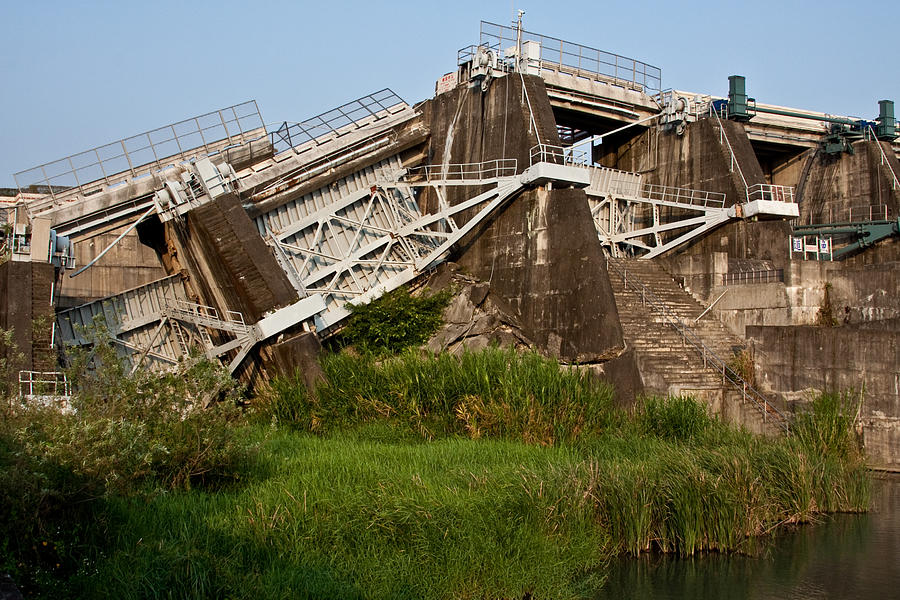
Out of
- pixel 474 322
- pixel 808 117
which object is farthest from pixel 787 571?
pixel 808 117

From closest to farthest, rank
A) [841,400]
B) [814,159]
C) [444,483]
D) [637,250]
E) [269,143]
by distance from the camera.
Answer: [444,483] → [841,400] → [269,143] → [637,250] → [814,159]

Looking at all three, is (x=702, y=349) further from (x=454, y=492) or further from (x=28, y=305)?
(x=28, y=305)

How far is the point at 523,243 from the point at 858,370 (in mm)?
10129

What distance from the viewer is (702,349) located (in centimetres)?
2633

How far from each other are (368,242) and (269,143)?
464 cm

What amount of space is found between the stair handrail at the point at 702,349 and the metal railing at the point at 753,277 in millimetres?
2332

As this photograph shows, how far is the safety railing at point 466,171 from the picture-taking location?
28.9 meters

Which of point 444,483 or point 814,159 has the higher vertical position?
point 814,159

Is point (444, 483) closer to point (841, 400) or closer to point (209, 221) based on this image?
point (841, 400)

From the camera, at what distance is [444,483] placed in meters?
14.4

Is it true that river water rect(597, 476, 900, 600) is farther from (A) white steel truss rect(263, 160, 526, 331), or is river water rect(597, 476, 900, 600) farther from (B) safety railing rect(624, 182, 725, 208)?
(B) safety railing rect(624, 182, 725, 208)

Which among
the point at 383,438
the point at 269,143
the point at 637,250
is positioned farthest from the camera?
the point at 637,250

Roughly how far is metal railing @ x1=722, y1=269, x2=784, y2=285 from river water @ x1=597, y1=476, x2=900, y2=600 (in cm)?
1212

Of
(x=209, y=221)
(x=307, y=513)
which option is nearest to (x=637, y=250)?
(x=209, y=221)
